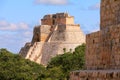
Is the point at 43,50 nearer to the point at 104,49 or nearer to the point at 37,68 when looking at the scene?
the point at 37,68

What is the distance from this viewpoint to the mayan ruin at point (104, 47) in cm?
1339

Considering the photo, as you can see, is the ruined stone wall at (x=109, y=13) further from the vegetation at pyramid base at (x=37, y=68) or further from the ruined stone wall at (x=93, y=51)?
the vegetation at pyramid base at (x=37, y=68)

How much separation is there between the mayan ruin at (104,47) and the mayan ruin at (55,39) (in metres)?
86.3

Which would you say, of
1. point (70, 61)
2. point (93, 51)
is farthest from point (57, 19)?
point (93, 51)

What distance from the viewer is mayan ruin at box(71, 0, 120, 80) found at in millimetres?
13391

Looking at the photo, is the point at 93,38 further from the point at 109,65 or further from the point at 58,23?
the point at 58,23

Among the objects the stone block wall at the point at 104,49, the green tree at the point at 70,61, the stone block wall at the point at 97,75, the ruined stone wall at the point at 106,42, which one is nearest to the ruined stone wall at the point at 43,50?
the green tree at the point at 70,61

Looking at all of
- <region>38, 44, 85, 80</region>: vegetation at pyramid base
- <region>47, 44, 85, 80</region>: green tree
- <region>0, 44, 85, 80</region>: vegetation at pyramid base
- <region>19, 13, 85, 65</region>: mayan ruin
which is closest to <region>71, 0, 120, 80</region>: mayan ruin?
<region>0, 44, 85, 80</region>: vegetation at pyramid base

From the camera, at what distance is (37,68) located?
6931 cm

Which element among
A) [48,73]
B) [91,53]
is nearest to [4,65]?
[48,73]

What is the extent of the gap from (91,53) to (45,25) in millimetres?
92502

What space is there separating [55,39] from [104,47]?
9241cm

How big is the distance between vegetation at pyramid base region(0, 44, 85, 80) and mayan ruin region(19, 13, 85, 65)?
96.1ft

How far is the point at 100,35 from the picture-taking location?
48.0ft
